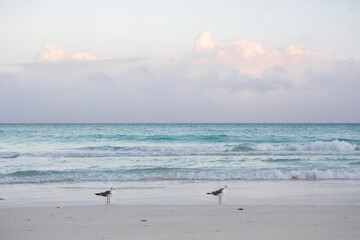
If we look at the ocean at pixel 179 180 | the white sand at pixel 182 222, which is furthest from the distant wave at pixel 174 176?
the white sand at pixel 182 222

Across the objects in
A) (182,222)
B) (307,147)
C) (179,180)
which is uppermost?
(307,147)

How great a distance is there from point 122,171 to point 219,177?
13.4 feet

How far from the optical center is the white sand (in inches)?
274

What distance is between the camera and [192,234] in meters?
7.00

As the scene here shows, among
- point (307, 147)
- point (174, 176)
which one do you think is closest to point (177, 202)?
point (174, 176)

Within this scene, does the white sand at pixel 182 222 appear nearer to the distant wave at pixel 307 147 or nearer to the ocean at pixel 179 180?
the ocean at pixel 179 180

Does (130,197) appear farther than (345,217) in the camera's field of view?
Yes

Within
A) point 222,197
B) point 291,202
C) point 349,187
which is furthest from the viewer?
point 349,187

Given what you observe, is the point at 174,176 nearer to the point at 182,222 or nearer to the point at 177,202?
the point at 177,202

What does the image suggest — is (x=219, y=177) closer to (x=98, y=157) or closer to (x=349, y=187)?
(x=349, y=187)

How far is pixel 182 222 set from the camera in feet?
26.1

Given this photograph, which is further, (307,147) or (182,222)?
(307,147)

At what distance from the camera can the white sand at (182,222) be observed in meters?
6.97

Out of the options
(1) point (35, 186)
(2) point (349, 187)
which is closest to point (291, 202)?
(2) point (349, 187)
